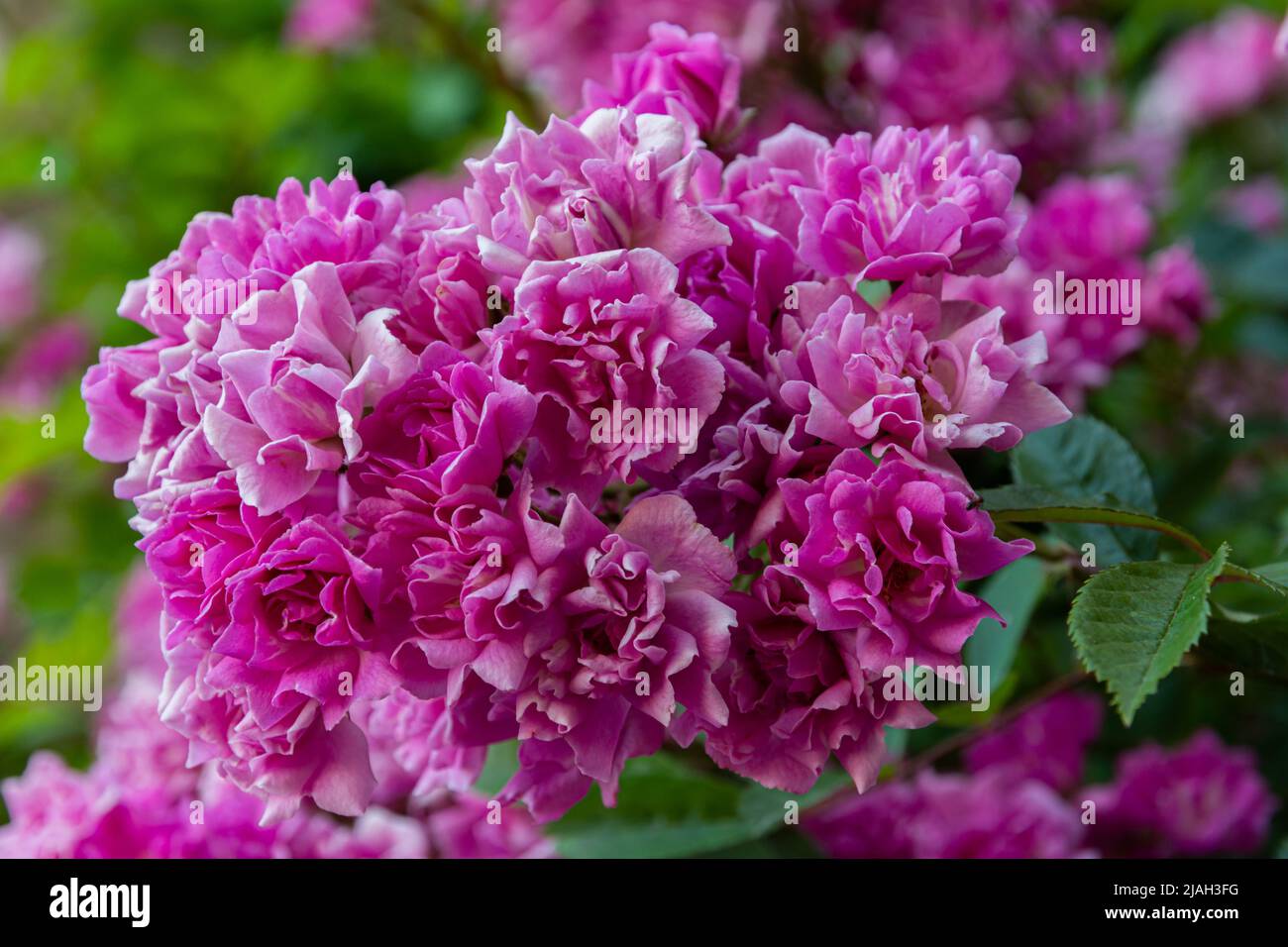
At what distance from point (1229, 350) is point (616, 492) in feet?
2.80

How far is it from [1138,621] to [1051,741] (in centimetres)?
Answer: 52

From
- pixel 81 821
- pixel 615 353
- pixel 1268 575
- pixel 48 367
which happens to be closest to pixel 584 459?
pixel 615 353

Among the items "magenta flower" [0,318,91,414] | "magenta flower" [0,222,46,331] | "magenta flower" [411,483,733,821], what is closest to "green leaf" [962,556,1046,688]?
"magenta flower" [411,483,733,821]

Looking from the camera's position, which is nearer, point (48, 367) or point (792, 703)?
point (792, 703)

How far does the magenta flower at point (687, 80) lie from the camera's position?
2.09 ft

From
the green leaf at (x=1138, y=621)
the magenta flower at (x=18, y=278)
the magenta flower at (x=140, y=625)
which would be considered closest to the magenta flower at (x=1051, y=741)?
the green leaf at (x=1138, y=621)

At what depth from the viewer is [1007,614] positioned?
0.74m

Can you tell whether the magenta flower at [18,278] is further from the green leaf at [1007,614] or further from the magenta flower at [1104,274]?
the green leaf at [1007,614]

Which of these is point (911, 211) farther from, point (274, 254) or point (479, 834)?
point (479, 834)

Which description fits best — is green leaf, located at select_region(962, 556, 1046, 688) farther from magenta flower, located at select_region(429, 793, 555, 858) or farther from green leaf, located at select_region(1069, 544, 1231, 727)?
magenta flower, located at select_region(429, 793, 555, 858)

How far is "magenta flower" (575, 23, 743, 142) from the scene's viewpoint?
25.0 inches

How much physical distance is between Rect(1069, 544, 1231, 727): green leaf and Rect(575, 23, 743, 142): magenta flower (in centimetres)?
29
